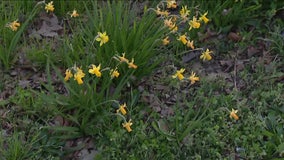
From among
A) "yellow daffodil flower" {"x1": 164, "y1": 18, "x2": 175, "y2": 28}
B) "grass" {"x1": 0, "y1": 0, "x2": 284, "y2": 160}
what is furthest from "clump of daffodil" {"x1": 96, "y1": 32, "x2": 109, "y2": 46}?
"yellow daffodil flower" {"x1": 164, "y1": 18, "x2": 175, "y2": 28}

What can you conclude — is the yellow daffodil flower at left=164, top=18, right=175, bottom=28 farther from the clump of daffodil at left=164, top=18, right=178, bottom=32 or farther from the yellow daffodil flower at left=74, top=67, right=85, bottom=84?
the yellow daffodil flower at left=74, top=67, right=85, bottom=84

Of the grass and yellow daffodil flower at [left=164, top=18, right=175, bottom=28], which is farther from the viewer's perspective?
yellow daffodil flower at [left=164, top=18, right=175, bottom=28]

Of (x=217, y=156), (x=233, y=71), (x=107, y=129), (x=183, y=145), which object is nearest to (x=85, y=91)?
(x=107, y=129)

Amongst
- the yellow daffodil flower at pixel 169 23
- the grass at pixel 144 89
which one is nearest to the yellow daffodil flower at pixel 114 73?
the grass at pixel 144 89

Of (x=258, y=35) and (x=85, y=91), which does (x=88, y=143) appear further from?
(x=258, y=35)

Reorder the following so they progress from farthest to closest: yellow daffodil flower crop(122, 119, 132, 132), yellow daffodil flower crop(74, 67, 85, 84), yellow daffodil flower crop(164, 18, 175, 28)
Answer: yellow daffodil flower crop(164, 18, 175, 28) → yellow daffodil flower crop(122, 119, 132, 132) → yellow daffodil flower crop(74, 67, 85, 84)

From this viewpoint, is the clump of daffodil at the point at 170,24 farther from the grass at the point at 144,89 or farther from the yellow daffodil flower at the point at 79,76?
the yellow daffodil flower at the point at 79,76

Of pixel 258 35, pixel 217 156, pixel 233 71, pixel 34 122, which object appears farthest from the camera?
pixel 258 35

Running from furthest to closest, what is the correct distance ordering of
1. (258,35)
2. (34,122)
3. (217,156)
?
(258,35)
(34,122)
(217,156)

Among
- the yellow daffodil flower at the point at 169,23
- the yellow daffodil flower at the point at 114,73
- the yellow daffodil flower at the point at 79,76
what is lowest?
the yellow daffodil flower at the point at 114,73
